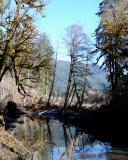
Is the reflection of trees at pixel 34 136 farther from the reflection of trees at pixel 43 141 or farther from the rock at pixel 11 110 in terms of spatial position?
the rock at pixel 11 110

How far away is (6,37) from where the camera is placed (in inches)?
1067

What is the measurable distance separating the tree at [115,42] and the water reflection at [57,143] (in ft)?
21.8

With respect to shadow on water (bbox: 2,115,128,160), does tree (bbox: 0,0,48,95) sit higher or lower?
higher

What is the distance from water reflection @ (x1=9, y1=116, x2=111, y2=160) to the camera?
834 inches

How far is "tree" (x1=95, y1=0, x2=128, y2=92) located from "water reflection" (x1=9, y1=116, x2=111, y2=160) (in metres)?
6.64

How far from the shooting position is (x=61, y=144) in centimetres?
2709

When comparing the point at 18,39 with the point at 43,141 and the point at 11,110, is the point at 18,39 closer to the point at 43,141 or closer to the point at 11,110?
the point at 43,141

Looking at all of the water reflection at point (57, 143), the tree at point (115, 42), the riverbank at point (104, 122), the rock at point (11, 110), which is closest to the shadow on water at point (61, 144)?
the water reflection at point (57, 143)

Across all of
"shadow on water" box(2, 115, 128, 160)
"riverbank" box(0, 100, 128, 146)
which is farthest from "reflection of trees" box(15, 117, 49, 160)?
"riverbank" box(0, 100, 128, 146)

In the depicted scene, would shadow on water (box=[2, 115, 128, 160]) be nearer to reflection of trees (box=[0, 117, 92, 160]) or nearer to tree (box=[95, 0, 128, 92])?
reflection of trees (box=[0, 117, 92, 160])

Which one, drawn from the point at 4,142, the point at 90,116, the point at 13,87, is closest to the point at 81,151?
the point at 4,142

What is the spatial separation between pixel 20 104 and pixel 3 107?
1013cm

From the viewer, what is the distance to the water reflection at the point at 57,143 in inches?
834

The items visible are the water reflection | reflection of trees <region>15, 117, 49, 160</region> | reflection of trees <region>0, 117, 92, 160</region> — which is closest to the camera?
reflection of trees <region>0, 117, 92, 160</region>
